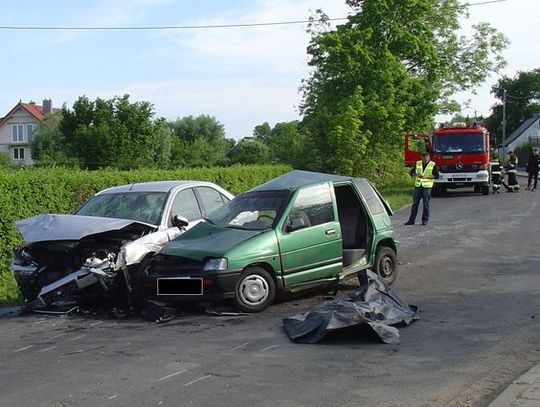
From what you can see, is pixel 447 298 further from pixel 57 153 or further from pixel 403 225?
pixel 57 153

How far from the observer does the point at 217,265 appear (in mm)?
8688

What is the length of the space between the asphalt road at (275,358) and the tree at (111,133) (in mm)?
44799

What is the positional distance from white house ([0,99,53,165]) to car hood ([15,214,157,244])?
84747mm

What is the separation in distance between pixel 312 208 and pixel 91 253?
2956mm

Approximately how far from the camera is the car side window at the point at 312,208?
964 centimetres

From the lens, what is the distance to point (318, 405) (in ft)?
17.9

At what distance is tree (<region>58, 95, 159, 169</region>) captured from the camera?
55000mm

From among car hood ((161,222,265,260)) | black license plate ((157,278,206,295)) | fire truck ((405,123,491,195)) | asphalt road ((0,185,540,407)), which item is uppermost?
fire truck ((405,123,491,195))

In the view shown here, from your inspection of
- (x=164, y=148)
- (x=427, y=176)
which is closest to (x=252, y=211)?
(x=427, y=176)

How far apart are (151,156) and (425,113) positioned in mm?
26927

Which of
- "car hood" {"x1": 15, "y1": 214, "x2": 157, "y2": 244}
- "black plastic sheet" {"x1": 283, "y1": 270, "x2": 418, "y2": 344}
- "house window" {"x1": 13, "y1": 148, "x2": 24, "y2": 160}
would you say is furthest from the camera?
"house window" {"x1": 13, "y1": 148, "x2": 24, "y2": 160}

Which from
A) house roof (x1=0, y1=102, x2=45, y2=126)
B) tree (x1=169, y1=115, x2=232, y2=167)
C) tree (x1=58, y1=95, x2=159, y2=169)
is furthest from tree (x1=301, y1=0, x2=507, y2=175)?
house roof (x1=0, y1=102, x2=45, y2=126)

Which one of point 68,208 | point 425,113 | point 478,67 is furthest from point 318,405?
point 478,67

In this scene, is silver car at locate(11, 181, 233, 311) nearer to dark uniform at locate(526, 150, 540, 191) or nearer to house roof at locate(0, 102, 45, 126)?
dark uniform at locate(526, 150, 540, 191)
